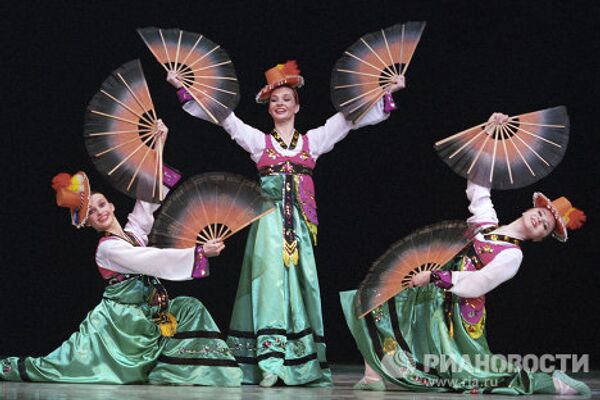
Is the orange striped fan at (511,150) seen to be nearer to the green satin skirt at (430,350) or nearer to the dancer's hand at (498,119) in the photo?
the dancer's hand at (498,119)

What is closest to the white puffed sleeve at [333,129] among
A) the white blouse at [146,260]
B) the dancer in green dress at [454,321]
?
the dancer in green dress at [454,321]

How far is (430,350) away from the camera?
15.7ft

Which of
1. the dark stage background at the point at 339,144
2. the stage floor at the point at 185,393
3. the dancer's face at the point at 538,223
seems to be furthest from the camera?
the dark stage background at the point at 339,144

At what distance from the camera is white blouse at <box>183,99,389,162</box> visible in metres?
5.29

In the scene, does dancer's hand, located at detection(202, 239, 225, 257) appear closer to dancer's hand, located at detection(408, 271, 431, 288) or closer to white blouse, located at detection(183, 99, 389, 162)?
Result: white blouse, located at detection(183, 99, 389, 162)

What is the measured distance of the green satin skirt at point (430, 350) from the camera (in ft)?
15.1

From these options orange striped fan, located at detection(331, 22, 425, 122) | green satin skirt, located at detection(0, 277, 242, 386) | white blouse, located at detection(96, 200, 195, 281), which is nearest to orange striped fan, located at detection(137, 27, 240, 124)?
orange striped fan, located at detection(331, 22, 425, 122)

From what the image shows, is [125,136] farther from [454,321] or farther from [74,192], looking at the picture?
[454,321]

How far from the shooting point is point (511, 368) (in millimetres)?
4602

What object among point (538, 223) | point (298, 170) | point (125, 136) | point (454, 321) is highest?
point (125, 136)

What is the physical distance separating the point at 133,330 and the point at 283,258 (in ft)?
2.50

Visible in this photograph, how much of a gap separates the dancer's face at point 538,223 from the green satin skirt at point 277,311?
1.04 meters

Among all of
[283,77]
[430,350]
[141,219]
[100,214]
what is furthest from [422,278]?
[100,214]

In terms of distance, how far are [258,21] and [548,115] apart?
7.77ft
